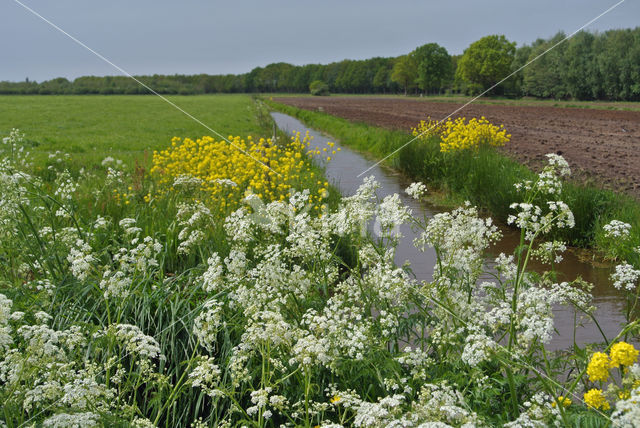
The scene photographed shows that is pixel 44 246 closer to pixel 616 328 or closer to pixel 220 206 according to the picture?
pixel 220 206

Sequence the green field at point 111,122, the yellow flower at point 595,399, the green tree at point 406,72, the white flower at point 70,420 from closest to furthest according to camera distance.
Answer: the white flower at point 70,420 < the yellow flower at point 595,399 < the green tree at point 406,72 < the green field at point 111,122

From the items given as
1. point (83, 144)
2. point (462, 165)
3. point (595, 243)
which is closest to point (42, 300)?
point (595, 243)

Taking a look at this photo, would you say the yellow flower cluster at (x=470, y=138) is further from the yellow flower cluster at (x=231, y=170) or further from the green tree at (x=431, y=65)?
the yellow flower cluster at (x=231, y=170)

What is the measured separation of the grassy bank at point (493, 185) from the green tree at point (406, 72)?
2.30 m

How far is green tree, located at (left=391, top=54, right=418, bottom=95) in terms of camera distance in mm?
8695

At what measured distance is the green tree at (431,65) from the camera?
8.63 meters

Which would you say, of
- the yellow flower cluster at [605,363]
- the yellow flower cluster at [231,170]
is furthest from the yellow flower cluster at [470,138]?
the yellow flower cluster at [605,363]

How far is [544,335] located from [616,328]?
3.70m

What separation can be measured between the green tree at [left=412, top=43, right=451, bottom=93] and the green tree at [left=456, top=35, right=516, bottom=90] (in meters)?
0.26

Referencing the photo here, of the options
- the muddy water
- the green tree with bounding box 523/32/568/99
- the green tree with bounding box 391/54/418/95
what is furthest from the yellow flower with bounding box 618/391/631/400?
the green tree with bounding box 523/32/568/99

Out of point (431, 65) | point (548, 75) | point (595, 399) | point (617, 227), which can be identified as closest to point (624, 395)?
point (595, 399)

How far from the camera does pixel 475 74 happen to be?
8.73m

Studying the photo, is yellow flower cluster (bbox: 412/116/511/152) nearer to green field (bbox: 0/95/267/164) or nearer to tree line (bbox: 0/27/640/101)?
tree line (bbox: 0/27/640/101)

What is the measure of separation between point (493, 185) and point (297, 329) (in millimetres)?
7371
